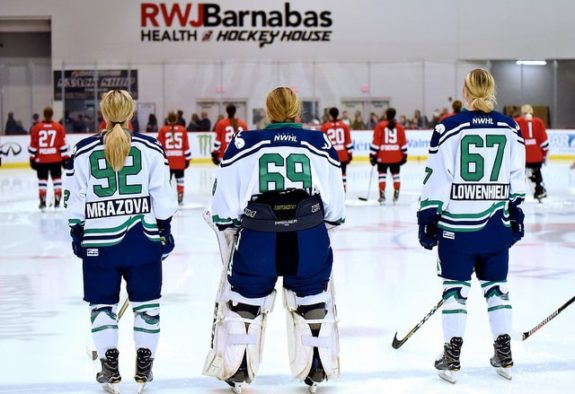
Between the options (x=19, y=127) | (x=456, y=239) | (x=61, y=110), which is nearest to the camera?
(x=456, y=239)

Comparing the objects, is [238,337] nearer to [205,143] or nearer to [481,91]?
[481,91]

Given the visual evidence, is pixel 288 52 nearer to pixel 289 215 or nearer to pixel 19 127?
pixel 19 127

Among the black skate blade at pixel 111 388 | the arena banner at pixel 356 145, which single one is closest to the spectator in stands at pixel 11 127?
the arena banner at pixel 356 145

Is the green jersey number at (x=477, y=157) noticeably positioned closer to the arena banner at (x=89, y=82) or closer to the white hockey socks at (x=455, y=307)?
the white hockey socks at (x=455, y=307)

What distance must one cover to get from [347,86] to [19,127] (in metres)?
7.62

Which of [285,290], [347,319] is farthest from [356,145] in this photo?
[285,290]

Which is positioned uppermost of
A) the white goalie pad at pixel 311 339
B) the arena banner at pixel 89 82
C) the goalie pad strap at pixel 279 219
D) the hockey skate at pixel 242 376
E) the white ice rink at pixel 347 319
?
the arena banner at pixel 89 82

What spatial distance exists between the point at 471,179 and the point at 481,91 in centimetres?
34

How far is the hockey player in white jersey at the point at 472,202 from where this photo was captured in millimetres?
→ 3814

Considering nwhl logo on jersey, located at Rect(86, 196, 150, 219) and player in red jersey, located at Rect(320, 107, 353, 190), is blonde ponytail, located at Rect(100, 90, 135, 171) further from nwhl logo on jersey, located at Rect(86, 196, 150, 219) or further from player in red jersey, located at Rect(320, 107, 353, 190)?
player in red jersey, located at Rect(320, 107, 353, 190)

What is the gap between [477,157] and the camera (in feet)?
12.6

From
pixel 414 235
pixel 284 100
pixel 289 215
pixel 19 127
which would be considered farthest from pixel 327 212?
pixel 19 127

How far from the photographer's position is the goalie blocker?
3600 mm

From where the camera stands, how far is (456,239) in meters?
3.82
